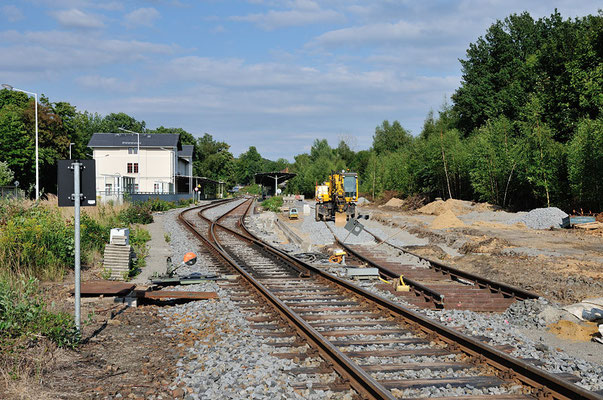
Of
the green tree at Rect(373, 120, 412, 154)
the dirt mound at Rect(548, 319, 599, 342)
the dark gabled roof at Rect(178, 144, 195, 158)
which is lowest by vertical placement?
the dirt mound at Rect(548, 319, 599, 342)

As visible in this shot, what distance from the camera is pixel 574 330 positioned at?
7.75 metres

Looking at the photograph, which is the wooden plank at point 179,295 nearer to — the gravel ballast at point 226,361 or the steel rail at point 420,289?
→ the gravel ballast at point 226,361

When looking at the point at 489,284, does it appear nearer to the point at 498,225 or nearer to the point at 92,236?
the point at 92,236

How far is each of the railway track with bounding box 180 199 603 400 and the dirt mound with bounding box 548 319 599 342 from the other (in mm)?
2283

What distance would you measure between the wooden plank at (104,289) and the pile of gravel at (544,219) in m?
22.2

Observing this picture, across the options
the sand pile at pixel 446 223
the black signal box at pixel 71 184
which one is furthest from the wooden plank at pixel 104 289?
the sand pile at pixel 446 223

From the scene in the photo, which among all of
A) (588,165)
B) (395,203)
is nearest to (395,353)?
(588,165)

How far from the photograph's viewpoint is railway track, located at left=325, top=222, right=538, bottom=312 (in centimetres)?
938

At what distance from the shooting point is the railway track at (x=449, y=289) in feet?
30.8

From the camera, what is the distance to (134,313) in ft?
29.0

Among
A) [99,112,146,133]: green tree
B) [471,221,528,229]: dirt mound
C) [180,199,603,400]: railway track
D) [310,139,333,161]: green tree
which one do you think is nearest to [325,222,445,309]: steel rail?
[180,199,603,400]: railway track

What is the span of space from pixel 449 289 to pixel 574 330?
3.05 metres

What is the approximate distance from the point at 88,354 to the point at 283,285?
209 inches

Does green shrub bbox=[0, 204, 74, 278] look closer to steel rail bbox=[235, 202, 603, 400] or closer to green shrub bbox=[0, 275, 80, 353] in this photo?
green shrub bbox=[0, 275, 80, 353]
